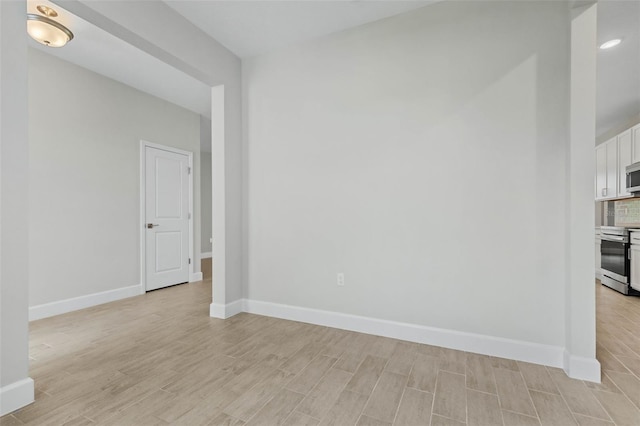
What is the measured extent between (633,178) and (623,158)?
58cm

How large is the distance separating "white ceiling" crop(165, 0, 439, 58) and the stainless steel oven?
455 cm

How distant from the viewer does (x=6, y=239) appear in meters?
1.59

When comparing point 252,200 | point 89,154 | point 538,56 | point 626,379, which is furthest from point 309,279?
point 89,154

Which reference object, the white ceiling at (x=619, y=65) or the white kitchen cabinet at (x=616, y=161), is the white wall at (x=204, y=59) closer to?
the white ceiling at (x=619, y=65)

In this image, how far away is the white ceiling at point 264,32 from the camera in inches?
97.7

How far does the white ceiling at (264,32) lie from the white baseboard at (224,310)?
276cm

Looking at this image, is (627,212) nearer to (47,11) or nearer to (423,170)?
(423,170)

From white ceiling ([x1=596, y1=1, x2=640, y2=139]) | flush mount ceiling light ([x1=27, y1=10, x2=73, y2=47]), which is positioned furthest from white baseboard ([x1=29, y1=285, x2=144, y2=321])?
white ceiling ([x1=596, y1=1, x2=640, y2=139])

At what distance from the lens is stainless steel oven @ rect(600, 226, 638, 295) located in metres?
4.15

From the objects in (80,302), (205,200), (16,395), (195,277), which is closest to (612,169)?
(195,277)

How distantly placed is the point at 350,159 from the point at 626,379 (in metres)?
2.51

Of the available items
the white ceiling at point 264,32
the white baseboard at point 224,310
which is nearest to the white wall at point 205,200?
the white ceiling at point 264,32

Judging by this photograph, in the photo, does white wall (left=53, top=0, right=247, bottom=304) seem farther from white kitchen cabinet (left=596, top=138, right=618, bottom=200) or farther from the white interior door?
white kitchen cabinet (left=596, top=138, right=618, bottom=200)

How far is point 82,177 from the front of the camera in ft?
11.5
